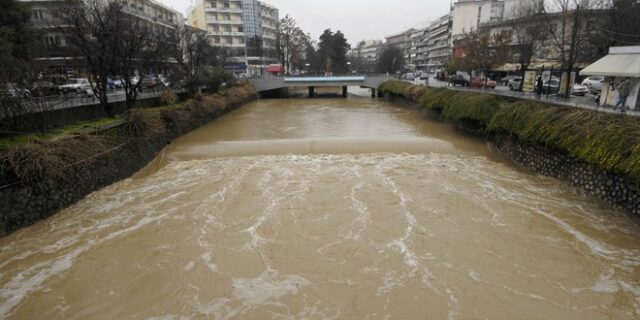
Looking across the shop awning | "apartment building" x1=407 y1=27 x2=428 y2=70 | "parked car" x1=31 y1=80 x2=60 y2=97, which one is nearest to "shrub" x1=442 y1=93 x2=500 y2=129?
the shop awning

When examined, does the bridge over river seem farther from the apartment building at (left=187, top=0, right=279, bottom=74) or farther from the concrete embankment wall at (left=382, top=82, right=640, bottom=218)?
the concrete embankment wall at (left=382, top=82, right=640, bottom=218)

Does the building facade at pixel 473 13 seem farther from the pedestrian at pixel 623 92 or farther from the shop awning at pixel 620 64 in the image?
the pedestrian at pixel 623 92

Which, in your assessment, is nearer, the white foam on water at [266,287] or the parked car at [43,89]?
the white foam on water at [266,287]

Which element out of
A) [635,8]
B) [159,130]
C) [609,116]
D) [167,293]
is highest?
[635,8]

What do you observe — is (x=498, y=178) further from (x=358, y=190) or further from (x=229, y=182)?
(x=229, y=182)

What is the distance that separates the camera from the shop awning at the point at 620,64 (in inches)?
540

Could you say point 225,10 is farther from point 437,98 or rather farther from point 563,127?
point 563,127

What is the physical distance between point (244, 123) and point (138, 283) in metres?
21.0

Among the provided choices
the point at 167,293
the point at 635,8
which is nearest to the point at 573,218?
the point at 167,293

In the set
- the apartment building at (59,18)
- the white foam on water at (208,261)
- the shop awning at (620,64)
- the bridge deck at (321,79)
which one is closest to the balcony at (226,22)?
the apartment building at (59,18)

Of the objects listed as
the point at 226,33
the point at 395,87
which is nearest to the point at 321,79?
the point at 395,87

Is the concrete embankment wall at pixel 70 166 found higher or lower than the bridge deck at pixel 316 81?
lower

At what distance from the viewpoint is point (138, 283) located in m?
7.63

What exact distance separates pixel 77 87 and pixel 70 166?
19.1m
